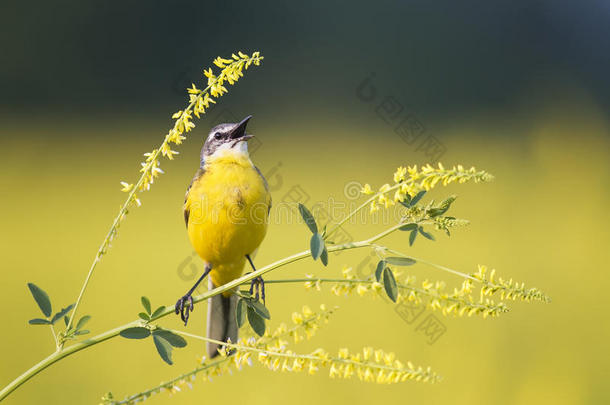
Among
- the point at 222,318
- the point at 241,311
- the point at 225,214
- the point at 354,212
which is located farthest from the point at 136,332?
the point at 222,318

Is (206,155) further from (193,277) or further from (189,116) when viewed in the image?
(189,116)

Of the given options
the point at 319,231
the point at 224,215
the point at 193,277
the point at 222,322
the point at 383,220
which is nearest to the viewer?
the point at 319,231

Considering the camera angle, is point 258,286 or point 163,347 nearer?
point 163,347

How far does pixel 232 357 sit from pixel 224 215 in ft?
1.74

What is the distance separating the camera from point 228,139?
1.27m

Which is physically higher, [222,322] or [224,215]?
[224,215]

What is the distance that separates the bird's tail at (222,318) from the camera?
1.28m

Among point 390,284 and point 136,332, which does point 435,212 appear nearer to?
point 390,284

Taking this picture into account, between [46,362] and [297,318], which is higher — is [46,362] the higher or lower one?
the higher one

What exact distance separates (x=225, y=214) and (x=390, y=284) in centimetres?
56

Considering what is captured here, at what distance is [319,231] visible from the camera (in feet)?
2.34

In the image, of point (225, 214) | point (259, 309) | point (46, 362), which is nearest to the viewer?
point (46, 362)

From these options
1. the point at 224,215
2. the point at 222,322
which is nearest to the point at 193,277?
the point at 222,322

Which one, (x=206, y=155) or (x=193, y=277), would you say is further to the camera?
(x=193, y=277)
